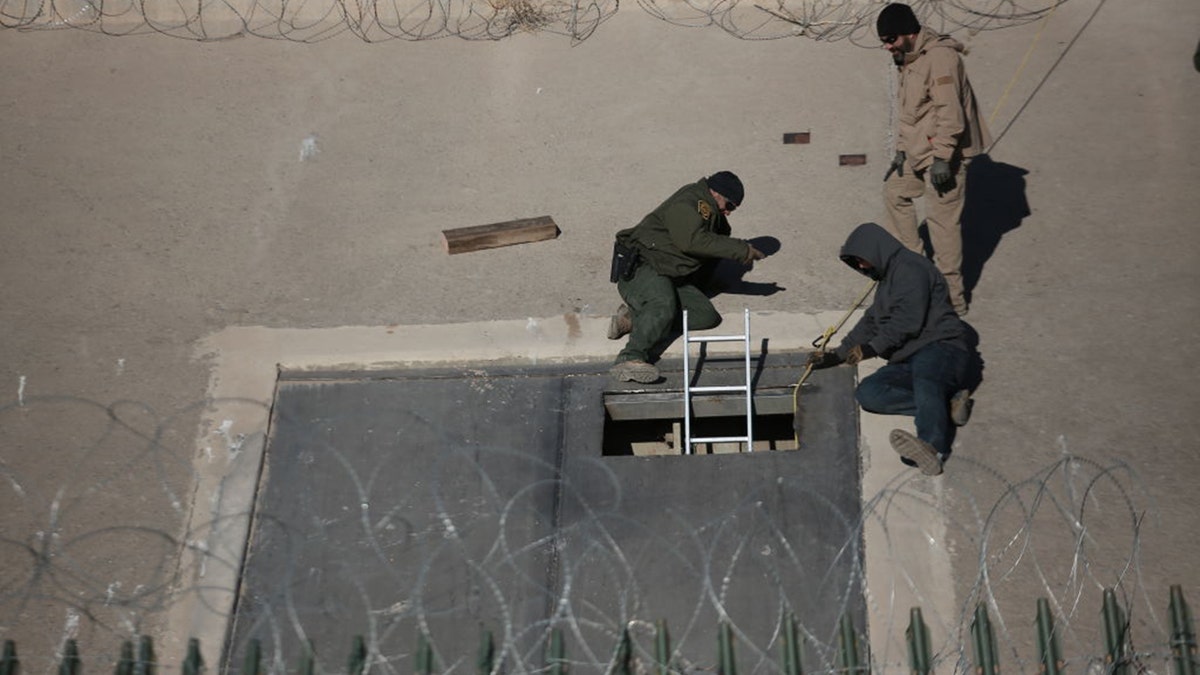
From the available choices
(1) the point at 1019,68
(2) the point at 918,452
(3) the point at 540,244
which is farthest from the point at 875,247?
(1) the point at 1019,68

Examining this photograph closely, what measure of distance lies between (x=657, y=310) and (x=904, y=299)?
56.8 inches

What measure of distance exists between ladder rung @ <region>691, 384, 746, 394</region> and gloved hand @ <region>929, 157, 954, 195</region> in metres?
1.61

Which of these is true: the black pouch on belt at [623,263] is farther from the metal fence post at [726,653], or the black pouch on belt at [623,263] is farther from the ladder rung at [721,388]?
the metal fence post at [726,653]

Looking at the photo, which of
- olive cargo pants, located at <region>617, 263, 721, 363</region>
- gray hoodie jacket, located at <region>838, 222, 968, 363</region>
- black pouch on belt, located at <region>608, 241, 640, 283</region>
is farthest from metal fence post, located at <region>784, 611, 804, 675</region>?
black pouch on belt, located at <region>608, 241, 640, 283</region>

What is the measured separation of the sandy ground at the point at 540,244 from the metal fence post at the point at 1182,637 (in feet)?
2.90

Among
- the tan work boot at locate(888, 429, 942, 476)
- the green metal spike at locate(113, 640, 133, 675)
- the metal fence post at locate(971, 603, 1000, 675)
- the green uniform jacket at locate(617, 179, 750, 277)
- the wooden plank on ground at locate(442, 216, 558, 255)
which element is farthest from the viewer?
the wooden plank on ground at locate(442, 216, 558, 255)

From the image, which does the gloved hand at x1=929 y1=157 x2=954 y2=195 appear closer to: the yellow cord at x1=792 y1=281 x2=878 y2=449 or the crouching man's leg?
the yellow cord at x1=792 y1=281 x2=878 y2=449

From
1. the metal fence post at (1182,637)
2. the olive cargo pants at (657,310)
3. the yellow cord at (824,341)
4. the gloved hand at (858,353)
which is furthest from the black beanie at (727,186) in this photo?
the metal fence post at (1182,637)

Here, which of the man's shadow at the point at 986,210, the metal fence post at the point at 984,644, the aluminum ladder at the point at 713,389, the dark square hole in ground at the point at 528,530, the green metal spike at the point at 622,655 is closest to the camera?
the metal fence post at the point at 984,644

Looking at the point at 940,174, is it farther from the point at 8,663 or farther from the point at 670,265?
the point at 8,663

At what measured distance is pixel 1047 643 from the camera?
6.49 metres

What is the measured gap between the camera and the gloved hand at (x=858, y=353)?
27.6ft

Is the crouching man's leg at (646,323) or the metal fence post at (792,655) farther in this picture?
the crouching man's leg at (646,323)

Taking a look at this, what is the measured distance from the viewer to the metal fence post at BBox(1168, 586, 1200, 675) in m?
6.23
